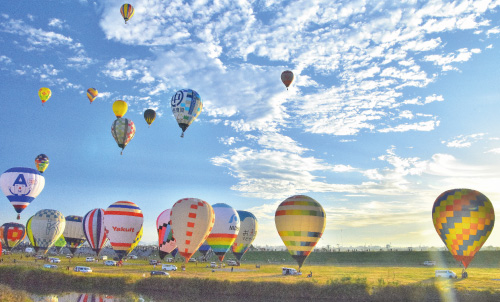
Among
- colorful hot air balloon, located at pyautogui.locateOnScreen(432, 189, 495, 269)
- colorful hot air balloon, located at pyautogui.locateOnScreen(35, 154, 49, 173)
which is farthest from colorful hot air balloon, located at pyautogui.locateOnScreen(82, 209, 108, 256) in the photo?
colorful hot air balloon, located at pyautogui.locateOnScreen(432, 189, 495, 269)

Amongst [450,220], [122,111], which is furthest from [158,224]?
[450,220]

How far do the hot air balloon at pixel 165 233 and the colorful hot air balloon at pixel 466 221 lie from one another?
1253 inches

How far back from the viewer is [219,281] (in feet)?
115

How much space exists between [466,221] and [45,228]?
5275cm

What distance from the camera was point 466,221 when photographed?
1432 inches

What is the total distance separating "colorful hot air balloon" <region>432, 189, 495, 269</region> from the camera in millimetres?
36344

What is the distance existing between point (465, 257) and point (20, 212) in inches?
1978

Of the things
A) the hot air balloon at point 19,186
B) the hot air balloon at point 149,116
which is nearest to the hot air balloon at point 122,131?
the hot air balloon at point 149,116

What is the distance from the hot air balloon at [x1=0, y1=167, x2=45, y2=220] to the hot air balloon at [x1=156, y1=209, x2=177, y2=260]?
640 inches

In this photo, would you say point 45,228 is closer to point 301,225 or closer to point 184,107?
point 184,107

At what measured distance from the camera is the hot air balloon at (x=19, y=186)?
49.1 meters

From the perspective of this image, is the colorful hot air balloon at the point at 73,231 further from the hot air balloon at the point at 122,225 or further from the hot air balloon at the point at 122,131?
the hot air balloon at the point at 122,131

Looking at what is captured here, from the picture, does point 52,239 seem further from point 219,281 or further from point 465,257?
point 465,257

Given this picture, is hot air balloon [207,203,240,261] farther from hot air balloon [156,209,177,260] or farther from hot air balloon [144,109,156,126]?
hot air balloon [144,109,156,126]
